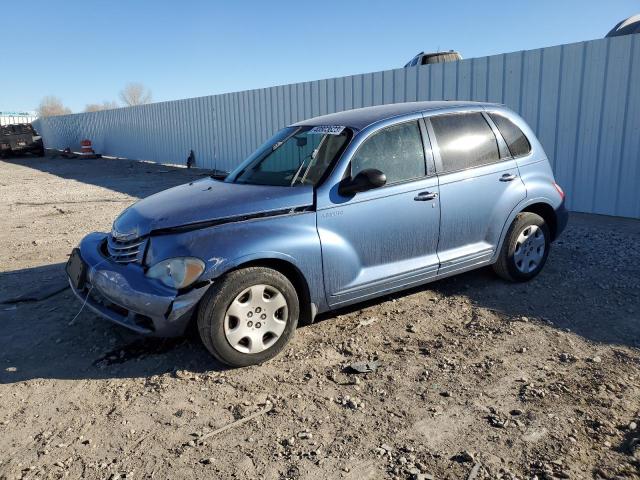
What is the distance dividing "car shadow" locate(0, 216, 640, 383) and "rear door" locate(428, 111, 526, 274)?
58cm

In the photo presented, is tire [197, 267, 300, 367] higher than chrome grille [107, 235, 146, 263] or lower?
lower

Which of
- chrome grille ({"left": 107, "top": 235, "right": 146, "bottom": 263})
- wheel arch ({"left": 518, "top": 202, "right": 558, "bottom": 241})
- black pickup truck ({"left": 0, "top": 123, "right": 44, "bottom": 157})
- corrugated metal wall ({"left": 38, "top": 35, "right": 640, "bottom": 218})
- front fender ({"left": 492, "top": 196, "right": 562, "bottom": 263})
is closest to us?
chrome grille ({"left": 107, "top": 235, "right": 146, "bottom": 263})

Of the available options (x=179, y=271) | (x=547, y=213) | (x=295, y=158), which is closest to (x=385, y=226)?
(x=295, y=158)

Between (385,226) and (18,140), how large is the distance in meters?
30.9

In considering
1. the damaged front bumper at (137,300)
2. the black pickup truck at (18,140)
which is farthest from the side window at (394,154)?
the black pickup truck at (18,140)

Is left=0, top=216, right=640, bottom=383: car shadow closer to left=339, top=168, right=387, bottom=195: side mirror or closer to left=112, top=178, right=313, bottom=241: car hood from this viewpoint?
left=112, top=178, right=313, bottom=241: car hood

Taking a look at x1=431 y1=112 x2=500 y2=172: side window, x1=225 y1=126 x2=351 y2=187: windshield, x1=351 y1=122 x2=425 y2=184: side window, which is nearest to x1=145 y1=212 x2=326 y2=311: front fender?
x1=225 y1=126 x2=351 y2=187: windshield

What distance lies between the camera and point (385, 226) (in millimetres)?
4145

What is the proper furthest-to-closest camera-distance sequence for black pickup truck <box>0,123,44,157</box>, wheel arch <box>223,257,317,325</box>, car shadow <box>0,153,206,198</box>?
black pickup truck <box>0,123,44,157</box> → car shadow <box>0,153,206,198</box> → wheel arch <box>223,257,317,325</box>

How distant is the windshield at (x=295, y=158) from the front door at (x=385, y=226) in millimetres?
236

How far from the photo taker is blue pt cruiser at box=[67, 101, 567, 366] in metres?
3.54

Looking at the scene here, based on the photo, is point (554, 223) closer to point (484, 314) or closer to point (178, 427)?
point (484, 314)

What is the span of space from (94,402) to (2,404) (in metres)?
0.59

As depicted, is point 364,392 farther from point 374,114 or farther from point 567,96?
point 567,96
